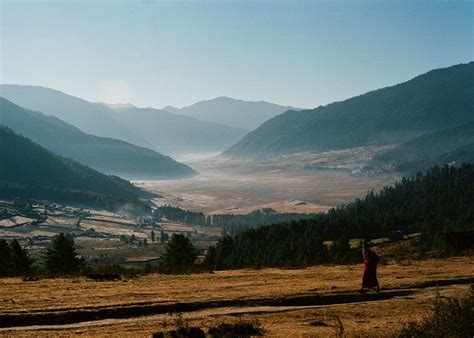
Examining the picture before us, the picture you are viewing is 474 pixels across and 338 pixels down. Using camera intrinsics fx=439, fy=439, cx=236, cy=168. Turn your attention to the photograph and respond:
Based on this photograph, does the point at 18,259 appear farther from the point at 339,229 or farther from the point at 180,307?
the point at 339,229

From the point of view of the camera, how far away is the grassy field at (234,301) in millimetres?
19266

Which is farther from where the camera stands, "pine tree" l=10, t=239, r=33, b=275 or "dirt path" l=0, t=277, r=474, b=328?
"pine tree" l=10, t=239, r=33, b=275

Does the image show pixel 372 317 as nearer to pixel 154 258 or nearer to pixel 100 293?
pixel 100 293

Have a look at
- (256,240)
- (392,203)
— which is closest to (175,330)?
(256,240)

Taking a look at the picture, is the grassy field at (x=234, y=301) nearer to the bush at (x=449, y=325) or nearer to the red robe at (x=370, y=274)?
the red robe at (x=370, y=274)

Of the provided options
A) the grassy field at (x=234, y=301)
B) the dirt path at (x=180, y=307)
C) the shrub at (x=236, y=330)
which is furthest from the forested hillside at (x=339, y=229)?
the shrub at (x=236, y=330)

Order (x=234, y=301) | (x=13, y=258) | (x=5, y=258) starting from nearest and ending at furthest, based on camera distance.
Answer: (x=234, y=301) < (x=5, y=258) < (x=13, y=258)

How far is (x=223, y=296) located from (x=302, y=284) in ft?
21.6

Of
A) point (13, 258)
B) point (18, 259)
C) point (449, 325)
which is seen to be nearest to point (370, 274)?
point (449, 325)

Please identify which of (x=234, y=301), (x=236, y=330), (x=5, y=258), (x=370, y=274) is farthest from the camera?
(x=5, y=258)

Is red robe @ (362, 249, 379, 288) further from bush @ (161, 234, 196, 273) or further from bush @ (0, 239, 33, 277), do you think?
bush @ (0, 239, 33, 277)

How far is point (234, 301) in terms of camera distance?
2372cm

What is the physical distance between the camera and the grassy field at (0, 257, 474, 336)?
19.3 m

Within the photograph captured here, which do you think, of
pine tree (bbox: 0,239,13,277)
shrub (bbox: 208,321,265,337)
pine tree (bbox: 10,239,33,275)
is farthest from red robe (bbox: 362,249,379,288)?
pine tree (bbox: 0,239,13,277)
